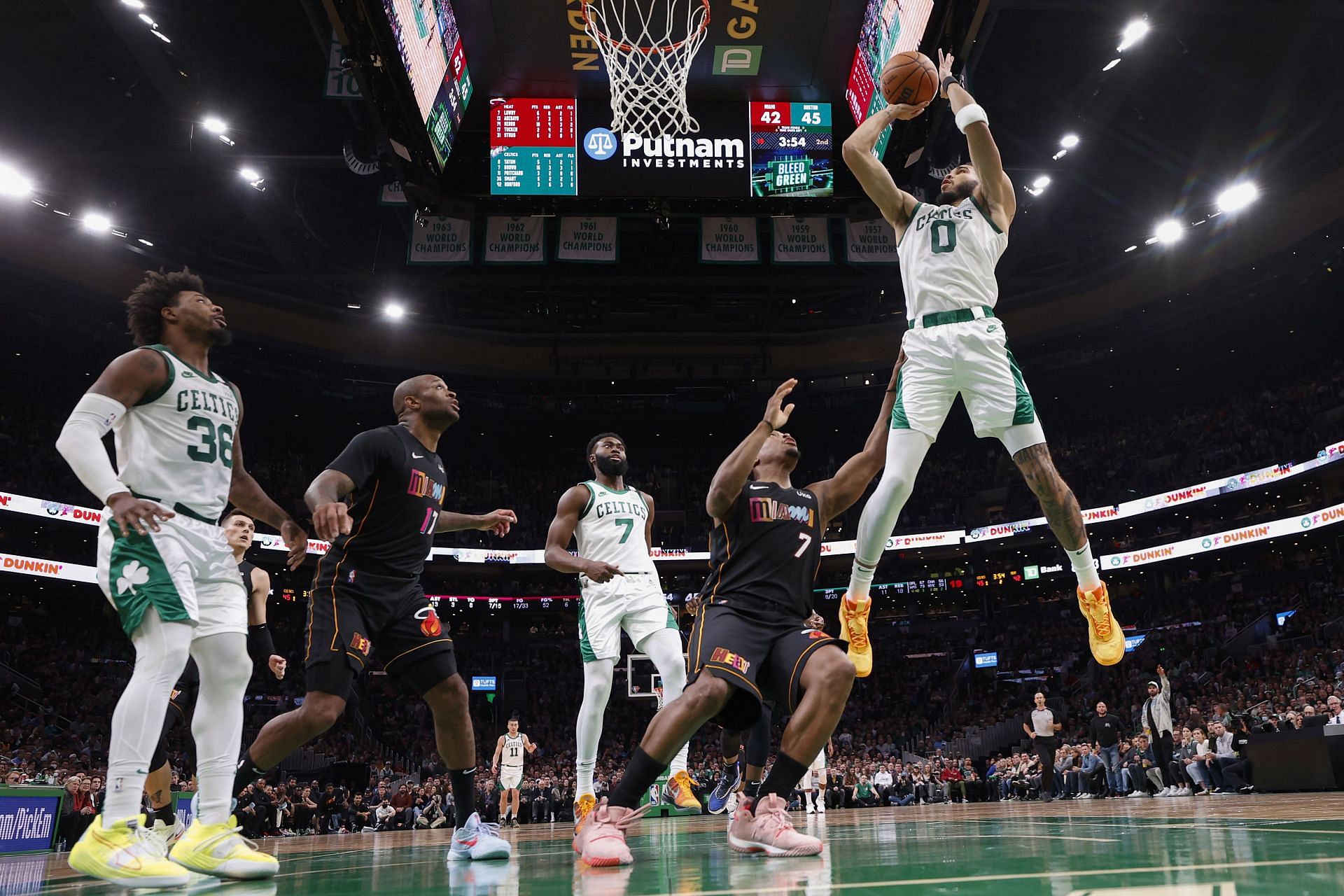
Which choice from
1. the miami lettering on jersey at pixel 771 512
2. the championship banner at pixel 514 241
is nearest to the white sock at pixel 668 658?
the miami lettering on jersey at pixel 771 512

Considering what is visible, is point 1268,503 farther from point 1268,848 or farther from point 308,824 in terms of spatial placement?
point 1268,848

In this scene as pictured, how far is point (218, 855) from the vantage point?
145 inches

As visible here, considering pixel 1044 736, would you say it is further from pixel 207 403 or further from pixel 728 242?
pixel 207 403

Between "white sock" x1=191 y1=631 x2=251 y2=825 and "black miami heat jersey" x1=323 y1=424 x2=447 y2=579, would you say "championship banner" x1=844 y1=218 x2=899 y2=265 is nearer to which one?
"black miami heat jersey" x1=323 y1=424 x2=447 y2=579

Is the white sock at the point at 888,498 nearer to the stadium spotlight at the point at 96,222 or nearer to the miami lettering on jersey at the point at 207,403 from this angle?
the miami lettering on jersey at the point at 207,403

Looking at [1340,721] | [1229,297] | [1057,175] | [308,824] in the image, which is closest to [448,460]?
[308,824]

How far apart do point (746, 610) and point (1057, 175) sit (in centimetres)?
1732

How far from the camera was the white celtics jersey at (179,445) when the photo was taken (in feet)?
12.5

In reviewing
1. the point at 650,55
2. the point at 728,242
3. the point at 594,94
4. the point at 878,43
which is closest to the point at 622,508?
the point at 650,55

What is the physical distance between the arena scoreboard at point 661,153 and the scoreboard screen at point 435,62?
755mm

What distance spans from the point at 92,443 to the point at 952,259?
407cm

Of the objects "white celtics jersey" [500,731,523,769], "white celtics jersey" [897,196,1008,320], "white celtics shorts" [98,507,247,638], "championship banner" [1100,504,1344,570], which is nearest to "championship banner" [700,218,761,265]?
"white celtics jersey" [500,731,523,769]

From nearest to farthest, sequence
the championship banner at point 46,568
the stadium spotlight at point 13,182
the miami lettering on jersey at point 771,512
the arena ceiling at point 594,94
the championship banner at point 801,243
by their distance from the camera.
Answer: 1. the miami lettering on jersey at point 771,512
2. the arena ceiling at point 594,94
3. the championship banner at point 801,243
4. the stadium spotlight at point 13,182
5. the championship banner at point 46,568

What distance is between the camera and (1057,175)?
18.8m
